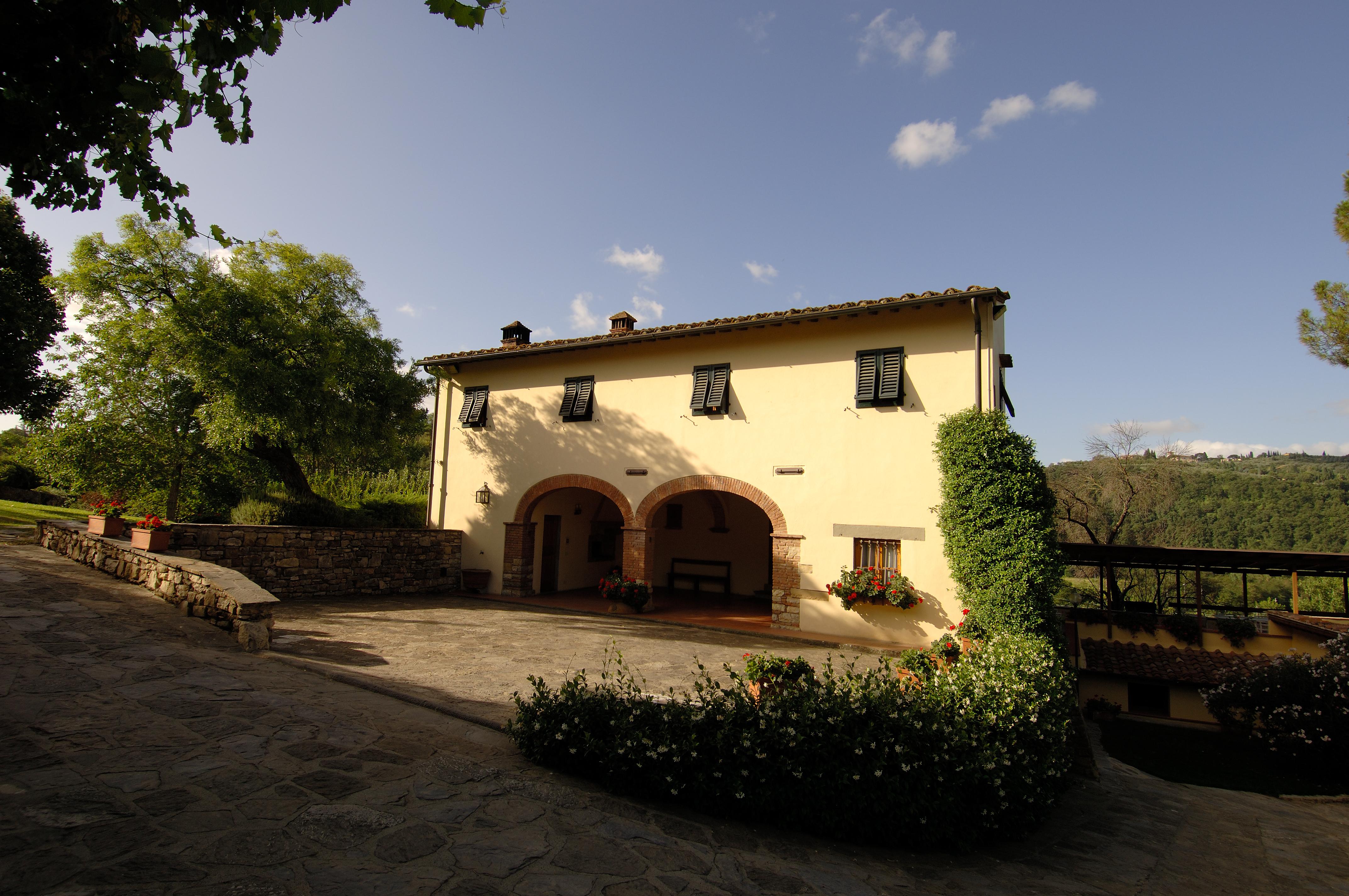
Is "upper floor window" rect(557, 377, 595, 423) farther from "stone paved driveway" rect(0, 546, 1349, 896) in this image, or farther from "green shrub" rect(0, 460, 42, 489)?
"green shrub" rect(0, 460, 42, 489)

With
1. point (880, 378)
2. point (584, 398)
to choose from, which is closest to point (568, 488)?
point (584, 398)

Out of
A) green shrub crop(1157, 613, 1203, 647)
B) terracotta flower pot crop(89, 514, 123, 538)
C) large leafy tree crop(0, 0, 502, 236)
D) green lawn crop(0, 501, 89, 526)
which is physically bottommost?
green shrub crop(1157, 613, 1203, 647)

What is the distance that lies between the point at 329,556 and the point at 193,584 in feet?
16.3

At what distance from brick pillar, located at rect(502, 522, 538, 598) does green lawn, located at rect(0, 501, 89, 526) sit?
10414mm

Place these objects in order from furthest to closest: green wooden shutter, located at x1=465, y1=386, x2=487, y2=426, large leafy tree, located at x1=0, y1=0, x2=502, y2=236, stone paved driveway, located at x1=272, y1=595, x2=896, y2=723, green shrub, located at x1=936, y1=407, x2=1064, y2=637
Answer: green wooden shutter, located at x1=465, y1=386, x2=487, y2=426 < green shrub, located at x1=936, y1=407, x2=1064, y2=637 < stone paved driveway, located at x1=272, y1=595, x2=896, y2=723 < large leafy tree, located at x1=0, y1=0, x2=502, y2=236

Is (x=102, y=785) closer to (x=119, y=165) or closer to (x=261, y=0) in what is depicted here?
(x=119, y=165)

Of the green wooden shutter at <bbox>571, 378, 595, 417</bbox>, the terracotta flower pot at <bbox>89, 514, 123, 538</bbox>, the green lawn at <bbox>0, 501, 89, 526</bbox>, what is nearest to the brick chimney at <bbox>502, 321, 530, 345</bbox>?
the green wooden shutter at <bbox>571, 378, 595, 417</bbox>

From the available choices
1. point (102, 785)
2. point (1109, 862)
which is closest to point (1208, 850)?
point (1109, 862)

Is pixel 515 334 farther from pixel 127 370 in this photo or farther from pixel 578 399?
pixel 127 370

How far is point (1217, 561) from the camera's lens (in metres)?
12.8

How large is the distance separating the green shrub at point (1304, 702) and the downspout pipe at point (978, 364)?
6244 millimetres

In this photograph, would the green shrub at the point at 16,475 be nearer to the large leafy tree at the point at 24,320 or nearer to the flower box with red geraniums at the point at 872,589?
the large leafy tree at the point at 24,320

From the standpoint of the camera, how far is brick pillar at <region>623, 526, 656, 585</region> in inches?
494

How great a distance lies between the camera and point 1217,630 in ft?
46.5
